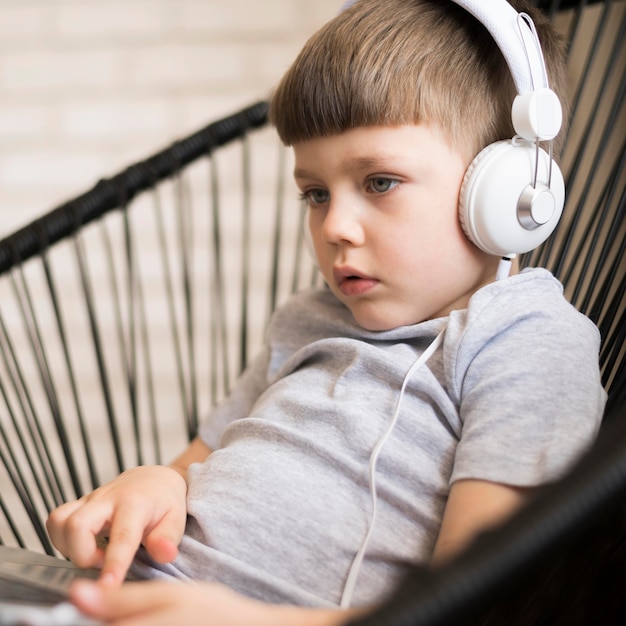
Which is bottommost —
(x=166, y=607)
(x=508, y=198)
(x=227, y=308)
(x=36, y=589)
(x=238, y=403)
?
(x=227, y=308)

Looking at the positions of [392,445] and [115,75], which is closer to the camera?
[392,445]

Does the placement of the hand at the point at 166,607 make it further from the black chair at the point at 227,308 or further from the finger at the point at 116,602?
the black chair at the point at 227,308

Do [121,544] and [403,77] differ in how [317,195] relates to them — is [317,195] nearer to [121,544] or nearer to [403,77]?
[403,77]

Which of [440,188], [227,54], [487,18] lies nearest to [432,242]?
[440,188]

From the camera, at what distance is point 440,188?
66 centimetres

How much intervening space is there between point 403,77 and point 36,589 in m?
0.47

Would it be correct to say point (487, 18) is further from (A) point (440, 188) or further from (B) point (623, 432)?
(B) point (623, 432)

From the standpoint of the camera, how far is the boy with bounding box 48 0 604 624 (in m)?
0.56

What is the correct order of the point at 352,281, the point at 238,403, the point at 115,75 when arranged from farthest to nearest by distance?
the point at 115,75 → the point at 238,403 → the point at 352,281

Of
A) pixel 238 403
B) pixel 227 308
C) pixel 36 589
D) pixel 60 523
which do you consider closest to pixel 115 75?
pixel 227 308

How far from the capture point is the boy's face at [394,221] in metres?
0.65

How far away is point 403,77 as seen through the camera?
2.15 ft

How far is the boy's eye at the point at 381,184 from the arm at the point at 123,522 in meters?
0.30

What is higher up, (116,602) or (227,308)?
(116,602)
